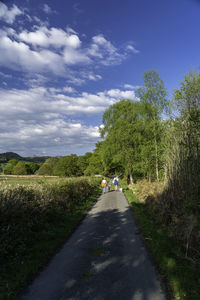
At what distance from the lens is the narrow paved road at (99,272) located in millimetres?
3756

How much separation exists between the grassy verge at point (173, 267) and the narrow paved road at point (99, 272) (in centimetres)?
27

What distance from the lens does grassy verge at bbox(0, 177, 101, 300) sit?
4.18 metres

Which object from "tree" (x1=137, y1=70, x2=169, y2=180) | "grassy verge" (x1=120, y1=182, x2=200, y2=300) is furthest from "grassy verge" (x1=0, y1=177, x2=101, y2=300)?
"tree" (x1=137, y1=70, x2=169, y2=180)

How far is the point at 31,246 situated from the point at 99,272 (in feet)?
9.02

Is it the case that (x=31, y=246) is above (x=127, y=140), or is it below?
below

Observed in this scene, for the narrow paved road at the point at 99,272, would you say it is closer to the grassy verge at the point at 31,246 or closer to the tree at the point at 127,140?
the grassy verge at the point at 31,246

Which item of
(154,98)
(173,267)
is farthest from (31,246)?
(154,98)

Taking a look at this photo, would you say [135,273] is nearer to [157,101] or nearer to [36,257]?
[36,257]

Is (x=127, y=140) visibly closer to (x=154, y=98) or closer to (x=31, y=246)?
(x=154, y=98)

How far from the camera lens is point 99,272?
4547mm

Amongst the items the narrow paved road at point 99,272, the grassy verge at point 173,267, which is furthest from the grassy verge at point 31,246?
the grassy verge at point 173,267

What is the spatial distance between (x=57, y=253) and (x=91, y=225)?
310 centimetres

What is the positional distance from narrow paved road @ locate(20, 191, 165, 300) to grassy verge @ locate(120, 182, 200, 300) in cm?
27

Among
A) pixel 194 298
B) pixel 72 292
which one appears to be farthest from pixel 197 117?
pixel 72 292
